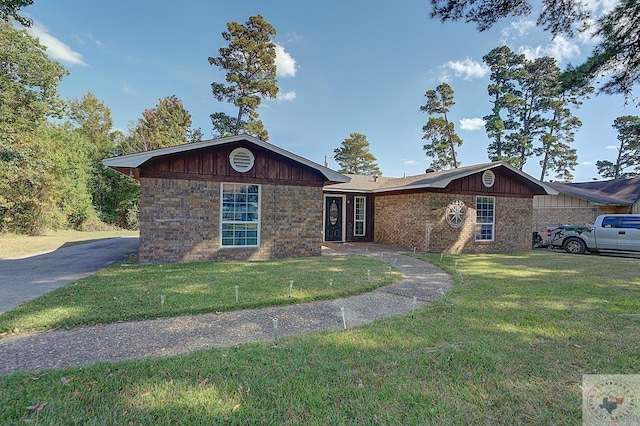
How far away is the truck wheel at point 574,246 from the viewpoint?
511 inches

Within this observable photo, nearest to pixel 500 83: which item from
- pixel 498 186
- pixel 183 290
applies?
pixel 498 186

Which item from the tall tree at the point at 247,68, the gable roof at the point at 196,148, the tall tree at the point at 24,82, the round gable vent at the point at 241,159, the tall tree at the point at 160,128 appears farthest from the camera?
the tall tree at the point at 160,128

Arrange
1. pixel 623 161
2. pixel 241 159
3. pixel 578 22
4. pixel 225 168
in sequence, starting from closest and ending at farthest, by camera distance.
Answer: pixel 578 22
pixel 225 168
pixel 241 159
pixel 623 161

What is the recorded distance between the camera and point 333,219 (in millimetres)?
14648

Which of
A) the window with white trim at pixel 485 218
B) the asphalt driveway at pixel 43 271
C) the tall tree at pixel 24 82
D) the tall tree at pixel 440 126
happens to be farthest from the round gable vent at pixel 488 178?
the tall tree at pixel 24 82

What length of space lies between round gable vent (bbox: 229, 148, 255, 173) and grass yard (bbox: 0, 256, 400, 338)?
2.85 m

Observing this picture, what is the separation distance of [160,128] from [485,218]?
2682 centimetres

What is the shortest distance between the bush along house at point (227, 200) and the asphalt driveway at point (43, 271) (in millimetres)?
1678

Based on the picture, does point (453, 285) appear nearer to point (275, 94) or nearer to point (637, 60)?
point (637, 60)

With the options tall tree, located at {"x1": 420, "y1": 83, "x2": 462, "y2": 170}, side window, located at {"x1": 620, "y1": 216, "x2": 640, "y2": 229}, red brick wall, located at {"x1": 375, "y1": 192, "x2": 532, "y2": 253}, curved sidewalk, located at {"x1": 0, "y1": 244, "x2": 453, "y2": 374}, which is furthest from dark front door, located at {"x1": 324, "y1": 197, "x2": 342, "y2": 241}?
tall tree, located at {"x1": 420, "y1": 83, "x2": 462, "y2": 170}

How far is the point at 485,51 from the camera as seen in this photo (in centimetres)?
2522

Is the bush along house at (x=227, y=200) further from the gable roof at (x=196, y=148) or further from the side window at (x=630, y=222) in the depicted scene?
the side window at (x=630, y=222)

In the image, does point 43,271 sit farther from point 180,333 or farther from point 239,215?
point 180,333

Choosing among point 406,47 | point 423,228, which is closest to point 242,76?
point 406,47
